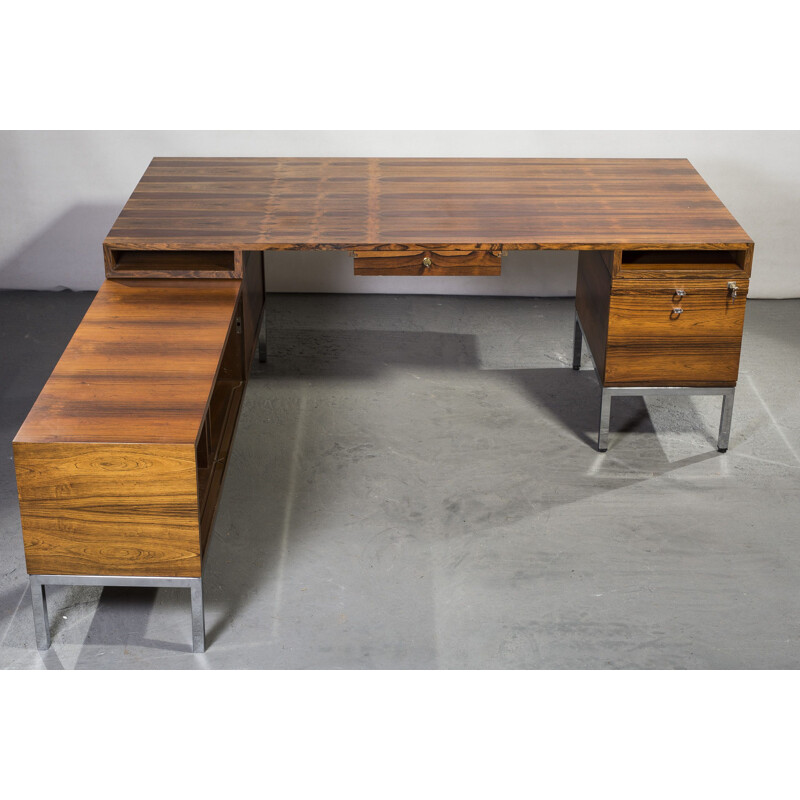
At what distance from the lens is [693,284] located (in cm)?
356

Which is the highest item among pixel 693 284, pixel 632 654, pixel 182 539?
pixel 693 284

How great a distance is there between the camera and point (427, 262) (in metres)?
3.51

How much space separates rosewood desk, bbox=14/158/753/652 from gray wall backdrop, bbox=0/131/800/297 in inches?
26.2

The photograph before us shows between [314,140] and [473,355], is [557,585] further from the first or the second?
[314,140]

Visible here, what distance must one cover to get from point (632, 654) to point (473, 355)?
1.80 meters

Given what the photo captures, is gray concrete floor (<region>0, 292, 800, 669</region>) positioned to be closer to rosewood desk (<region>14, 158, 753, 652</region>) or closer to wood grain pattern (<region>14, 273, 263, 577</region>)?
rosewood desk (<region>14, 158, 753, 652</region>)

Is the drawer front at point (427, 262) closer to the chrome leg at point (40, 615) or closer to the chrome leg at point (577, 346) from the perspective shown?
the chrome leg at point (577, 346)

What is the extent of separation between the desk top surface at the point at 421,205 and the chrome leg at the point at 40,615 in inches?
44.1

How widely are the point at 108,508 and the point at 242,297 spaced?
1.16 meters

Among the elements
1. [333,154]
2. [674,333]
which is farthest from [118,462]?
[333,154]

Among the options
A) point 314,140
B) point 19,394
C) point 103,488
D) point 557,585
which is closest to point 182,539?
point 103,488

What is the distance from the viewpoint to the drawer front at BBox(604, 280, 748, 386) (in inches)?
141

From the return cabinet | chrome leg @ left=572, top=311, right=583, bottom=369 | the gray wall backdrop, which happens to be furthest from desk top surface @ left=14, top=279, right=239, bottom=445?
the gray wall backdrop

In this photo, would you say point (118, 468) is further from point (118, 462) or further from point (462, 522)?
point (462, 522)
